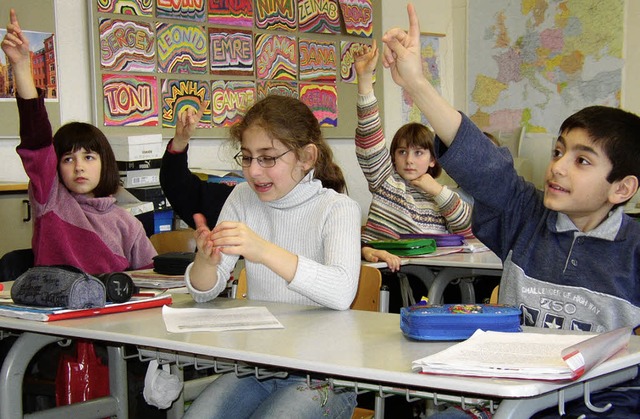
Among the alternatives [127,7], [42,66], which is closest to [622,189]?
[42,66]

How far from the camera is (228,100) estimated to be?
491 cm

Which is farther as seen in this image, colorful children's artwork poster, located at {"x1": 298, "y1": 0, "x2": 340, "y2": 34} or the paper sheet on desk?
colorful children's artwork poster, located at {"x1": 298, "y1": 0, "x2": 340, "y2": 34}

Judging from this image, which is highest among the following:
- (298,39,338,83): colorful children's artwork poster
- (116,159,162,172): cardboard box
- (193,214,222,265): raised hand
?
(298,39,338,83): colorful children's artwork poster

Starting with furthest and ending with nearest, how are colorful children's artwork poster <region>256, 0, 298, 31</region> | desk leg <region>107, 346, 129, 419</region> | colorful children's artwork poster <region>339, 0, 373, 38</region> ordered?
colorful children's artwork poster <region>339, 0, 373, 38</region>
colorful children's artwork poster <region>256, 0, 298, 31</region>
desk leg <region>107, 346, 129, 419</region>

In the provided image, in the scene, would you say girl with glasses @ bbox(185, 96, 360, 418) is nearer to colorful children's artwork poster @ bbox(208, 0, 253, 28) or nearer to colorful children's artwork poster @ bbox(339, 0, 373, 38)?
colorful children's artwork poster @ bbox(208, 0, 253, 28)

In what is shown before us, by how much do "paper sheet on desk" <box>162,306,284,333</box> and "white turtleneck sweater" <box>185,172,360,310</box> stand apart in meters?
0.11

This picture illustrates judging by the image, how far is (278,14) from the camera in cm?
519

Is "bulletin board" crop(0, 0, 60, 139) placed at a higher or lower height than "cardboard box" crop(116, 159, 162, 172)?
higher

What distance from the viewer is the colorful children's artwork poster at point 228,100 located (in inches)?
191

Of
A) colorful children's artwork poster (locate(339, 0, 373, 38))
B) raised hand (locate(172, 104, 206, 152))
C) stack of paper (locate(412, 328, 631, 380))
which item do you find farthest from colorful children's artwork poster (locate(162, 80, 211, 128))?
stack of paper (locate(412, 328, 631, 380))

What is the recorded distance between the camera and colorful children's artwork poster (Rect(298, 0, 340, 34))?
5344 mm

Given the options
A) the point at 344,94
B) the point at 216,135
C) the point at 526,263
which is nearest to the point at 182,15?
the point at 216,135

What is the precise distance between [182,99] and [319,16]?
1235 millimetres

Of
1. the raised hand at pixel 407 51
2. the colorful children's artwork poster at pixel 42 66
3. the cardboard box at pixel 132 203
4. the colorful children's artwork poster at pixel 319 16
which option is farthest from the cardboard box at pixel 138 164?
the raised hand at pixel 407 51
